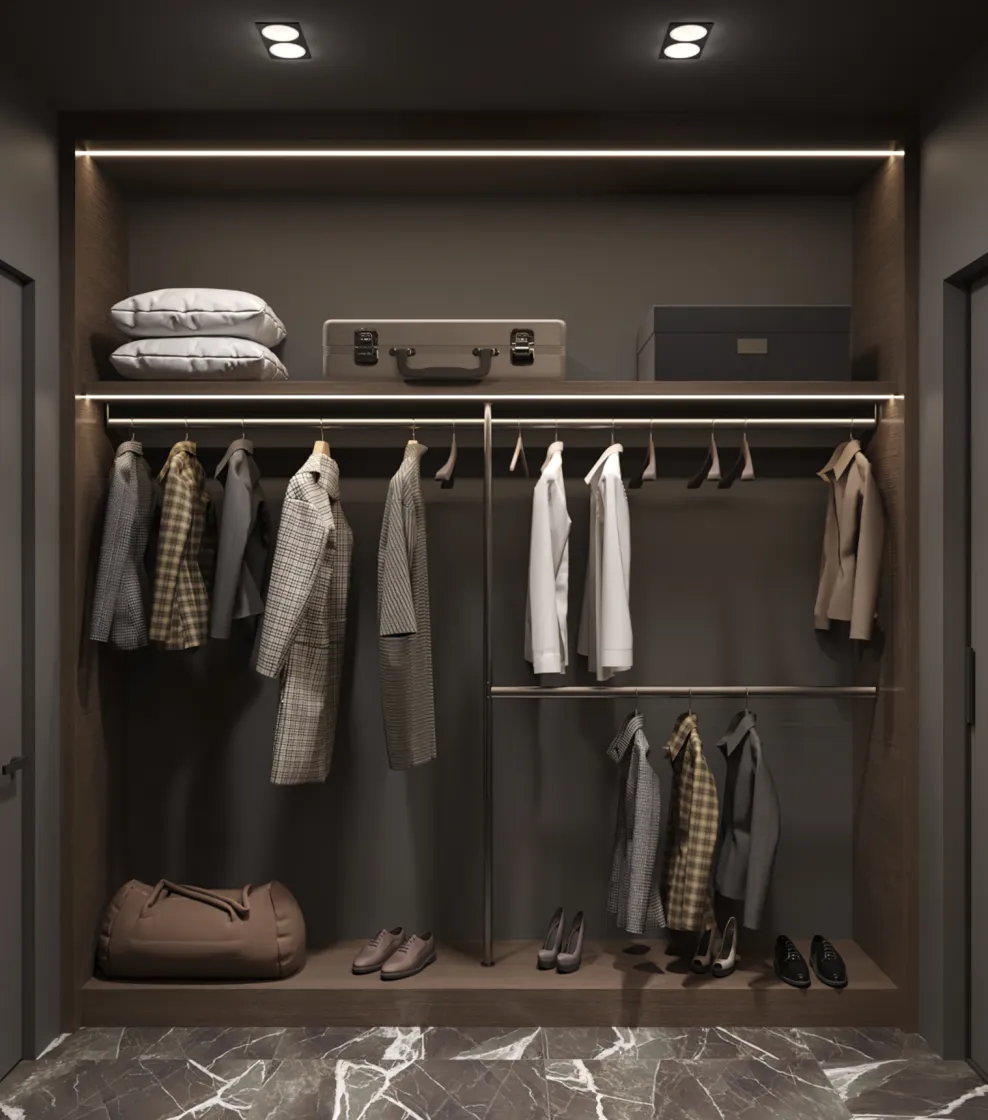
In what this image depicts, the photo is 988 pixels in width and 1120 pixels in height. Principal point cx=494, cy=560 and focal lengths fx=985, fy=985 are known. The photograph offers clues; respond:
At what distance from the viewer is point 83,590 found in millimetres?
2969

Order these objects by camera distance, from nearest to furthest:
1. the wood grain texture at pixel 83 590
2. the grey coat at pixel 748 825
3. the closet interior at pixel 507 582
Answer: the wood grain texture at pixel 83 590 < the grey coat at pixel 748 825 < the closet interior at pixel 507 582

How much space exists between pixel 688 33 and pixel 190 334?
1621 mm

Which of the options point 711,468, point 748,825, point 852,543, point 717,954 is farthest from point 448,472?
point 717,954

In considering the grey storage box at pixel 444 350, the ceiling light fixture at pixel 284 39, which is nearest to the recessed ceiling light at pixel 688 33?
the grey storage box at pixel 444 350

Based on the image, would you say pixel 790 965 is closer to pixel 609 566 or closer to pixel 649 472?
pixel 609 566

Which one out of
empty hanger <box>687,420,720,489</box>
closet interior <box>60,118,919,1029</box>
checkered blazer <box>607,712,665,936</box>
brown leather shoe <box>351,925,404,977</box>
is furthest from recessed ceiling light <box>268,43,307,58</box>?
brown leather shoe <box>351,925,404,977</box>

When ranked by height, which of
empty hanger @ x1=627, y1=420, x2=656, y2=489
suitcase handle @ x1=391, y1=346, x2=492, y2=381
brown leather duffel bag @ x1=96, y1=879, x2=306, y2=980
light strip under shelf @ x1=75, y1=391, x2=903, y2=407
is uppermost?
suitcase handle @ x1=391, y1=346, x2=492, y2=381

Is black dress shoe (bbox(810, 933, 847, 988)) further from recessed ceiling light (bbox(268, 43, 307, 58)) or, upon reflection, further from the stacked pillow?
recessed ceiling light (bbox(268, 43, 307, 58))

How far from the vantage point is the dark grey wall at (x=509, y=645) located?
3.33 metres

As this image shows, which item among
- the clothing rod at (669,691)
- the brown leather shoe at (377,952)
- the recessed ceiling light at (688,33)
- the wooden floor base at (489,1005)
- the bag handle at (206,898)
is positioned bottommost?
the wooden floor base at (489,1005)

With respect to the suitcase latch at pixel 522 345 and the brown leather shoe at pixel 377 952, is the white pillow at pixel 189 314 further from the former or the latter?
the brown leather shoe at pixel 377 952

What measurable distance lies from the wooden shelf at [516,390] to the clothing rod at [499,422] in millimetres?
93

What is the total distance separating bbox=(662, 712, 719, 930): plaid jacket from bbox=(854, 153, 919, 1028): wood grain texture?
0.54 meters

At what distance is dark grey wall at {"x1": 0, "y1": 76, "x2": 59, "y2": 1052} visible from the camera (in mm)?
2701
